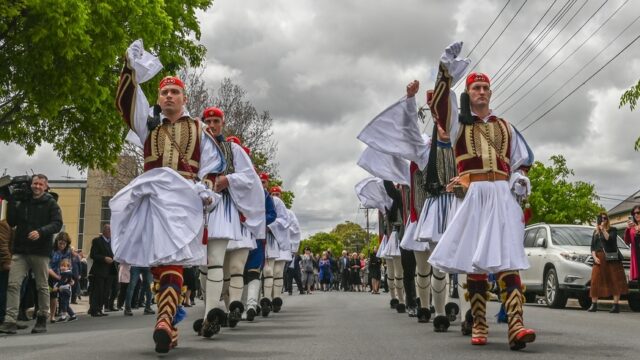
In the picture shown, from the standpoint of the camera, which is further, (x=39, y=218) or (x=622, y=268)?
(x=622, y=268)

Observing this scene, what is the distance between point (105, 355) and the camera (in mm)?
6293

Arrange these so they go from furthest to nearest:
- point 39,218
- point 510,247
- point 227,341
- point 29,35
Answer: point 29,35 < point 39,218 < point 227,341 < point 510,247

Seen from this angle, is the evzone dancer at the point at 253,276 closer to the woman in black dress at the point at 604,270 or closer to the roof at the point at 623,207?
the woman in black dress at the point at 604,270

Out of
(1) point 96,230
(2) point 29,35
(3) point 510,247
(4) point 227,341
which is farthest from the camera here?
(1) point 96,230

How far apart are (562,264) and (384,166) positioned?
7.45m

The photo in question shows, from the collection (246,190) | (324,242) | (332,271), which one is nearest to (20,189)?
(246,190)

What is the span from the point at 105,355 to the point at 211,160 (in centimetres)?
187

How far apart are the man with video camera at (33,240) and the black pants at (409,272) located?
183 inches

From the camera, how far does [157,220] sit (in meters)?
6.12

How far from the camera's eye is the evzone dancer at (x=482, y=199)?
619 centimetres

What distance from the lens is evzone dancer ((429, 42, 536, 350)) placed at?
6.19 meters

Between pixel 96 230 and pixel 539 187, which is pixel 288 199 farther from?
pixel 96 230

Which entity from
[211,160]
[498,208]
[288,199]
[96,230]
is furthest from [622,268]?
[96,230]

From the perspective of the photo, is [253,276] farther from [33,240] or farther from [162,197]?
[162,197]
